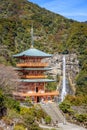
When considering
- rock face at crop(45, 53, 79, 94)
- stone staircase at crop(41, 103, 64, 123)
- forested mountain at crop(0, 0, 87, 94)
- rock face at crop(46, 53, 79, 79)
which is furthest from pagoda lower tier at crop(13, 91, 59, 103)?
rock face at crop(46, 53, 79, 79)

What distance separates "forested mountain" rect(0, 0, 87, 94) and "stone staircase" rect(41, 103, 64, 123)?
19.6 m

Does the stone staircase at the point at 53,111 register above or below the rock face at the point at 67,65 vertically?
above

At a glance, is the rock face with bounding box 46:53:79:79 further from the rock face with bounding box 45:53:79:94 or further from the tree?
the tree

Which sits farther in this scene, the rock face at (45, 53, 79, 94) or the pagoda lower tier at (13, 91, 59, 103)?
the rock face at (45, 53, 79, 94)

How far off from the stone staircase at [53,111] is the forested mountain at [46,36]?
19633 millimetres

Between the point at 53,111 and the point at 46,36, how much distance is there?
4261 centimetres

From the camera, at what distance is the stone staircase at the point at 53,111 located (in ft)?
101

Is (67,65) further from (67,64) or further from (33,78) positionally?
(33,78)

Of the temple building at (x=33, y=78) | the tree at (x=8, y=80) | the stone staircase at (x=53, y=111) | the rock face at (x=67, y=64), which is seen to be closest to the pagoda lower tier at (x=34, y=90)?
the temple building at (x=33, y=78)

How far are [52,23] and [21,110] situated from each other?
5134cm

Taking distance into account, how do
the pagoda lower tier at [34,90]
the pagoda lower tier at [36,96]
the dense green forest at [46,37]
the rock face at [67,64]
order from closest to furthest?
1. the pagoda lower tier at [36,96]
2. the pagoda lower tier at [34,90]
3. the dense green forest at [46,37]
4. the rock face at [67,64]

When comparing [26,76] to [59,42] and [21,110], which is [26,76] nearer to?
[21,110]

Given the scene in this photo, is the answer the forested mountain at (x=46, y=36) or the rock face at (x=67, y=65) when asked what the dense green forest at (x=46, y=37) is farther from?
the rock face at (x=67, y=65)

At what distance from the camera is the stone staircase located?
101 ft
